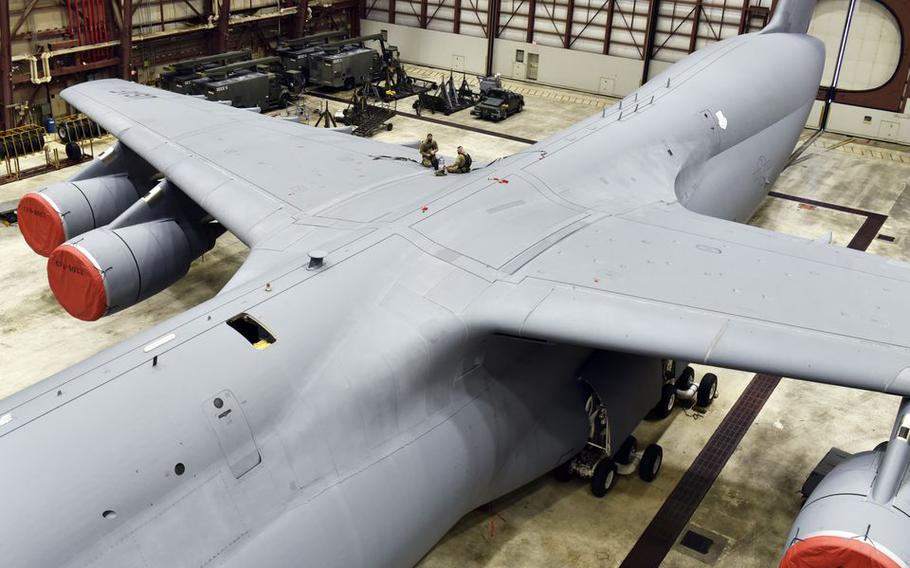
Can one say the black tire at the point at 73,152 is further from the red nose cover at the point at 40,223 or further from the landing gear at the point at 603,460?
the landing gear at the point at 603,460

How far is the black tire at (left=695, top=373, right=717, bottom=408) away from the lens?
685 inches

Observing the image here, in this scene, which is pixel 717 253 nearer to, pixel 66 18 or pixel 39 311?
pixel 39 311

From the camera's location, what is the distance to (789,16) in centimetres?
2525

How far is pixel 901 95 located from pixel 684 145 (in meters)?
20.4

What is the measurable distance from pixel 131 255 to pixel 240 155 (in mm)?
3540

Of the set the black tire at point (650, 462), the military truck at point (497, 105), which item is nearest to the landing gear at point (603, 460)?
the black tire at point (650, 462)

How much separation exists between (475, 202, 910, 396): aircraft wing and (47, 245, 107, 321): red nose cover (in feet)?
25.4

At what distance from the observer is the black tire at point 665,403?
55.3ft

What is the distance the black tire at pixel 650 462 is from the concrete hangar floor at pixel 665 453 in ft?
0.55

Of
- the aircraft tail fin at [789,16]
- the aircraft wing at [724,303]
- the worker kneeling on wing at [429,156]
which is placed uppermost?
the aircraft tail fin at [789,16]

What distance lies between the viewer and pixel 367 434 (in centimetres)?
1104

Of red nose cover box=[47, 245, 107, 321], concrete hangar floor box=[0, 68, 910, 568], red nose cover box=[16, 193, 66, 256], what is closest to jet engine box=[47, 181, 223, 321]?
red nose cover box=[47, 245, 107, 321]

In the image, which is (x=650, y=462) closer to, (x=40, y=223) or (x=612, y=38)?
(x=40, y=223)

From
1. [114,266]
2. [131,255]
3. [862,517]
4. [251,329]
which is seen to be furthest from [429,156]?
[862,517]
